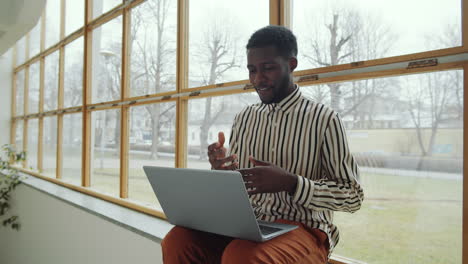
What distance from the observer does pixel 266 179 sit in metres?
0.95

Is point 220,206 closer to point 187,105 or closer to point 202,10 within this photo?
point 187,105

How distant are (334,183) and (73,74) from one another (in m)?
3.96

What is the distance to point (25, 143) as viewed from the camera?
569cm

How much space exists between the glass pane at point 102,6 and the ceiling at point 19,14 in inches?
22.1

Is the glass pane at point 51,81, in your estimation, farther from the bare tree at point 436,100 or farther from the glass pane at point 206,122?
the bare tree at point 436,100

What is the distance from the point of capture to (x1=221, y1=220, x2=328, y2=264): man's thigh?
893 millimetres

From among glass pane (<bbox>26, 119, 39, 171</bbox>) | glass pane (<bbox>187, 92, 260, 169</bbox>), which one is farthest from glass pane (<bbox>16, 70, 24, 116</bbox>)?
glass pane (<bbox>187, 92, 260, 169</bbox>)

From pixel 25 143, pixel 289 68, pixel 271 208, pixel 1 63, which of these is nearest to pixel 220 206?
pixel 271 208

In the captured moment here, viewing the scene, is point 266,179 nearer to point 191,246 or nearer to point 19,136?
point 191,246

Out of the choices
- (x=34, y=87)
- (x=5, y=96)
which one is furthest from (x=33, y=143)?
(x=5, y=96)

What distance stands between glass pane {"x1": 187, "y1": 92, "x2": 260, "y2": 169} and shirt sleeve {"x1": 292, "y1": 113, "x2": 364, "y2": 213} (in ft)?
3.02

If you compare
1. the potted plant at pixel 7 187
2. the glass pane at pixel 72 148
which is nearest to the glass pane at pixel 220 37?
the glass pane at pixel 72 148

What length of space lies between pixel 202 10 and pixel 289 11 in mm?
778

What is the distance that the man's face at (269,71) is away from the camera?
1.14 m
